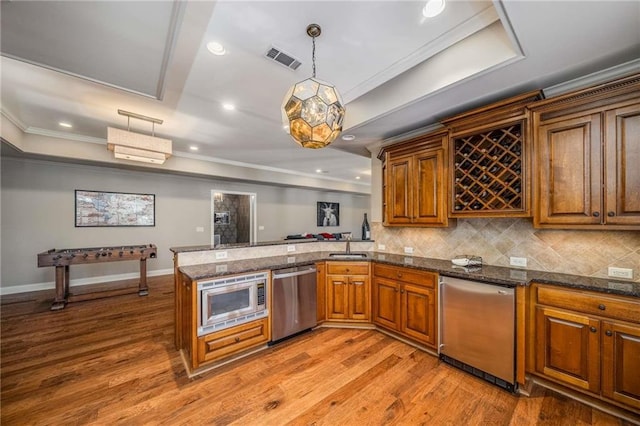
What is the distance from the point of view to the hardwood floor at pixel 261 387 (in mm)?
1798

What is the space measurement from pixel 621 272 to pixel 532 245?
59 centimetres

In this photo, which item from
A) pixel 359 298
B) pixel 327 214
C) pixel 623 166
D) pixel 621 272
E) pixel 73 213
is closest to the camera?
pixel 623 166

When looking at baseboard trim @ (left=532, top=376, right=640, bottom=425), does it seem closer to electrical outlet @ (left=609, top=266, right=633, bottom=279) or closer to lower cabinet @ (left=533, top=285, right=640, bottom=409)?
lower cabinet @ (left=533, top=285, right=640, bottom=409)

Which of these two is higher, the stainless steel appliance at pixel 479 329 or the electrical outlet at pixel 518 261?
the electrical outlet at pixel 518 261

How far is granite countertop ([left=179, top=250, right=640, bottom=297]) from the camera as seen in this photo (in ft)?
6.15

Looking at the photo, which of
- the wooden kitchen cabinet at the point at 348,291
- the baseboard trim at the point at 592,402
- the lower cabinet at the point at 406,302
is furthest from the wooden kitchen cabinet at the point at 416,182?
the baseboard trim at the point at 592,402

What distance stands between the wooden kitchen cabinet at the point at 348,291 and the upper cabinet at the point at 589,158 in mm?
1876

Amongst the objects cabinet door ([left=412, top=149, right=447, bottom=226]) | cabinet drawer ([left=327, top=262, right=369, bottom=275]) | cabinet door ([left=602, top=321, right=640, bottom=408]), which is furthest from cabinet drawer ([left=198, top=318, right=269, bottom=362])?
cabinet door ([left=602, top=321, right=640, bottom=408])

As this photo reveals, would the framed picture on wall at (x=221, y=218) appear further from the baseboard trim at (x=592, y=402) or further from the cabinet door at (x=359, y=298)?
the baseboard trim at (x=592, y=402)

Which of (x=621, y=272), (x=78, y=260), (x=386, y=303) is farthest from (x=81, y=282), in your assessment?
(x=621, y=272)

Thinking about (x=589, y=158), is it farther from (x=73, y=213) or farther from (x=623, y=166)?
(x=73, y=213)

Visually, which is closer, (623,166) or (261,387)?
(623,166)

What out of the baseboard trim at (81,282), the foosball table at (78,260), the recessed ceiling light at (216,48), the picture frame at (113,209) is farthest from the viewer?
the picture frame at (113,209)

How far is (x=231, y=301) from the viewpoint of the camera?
2484 millimetres
